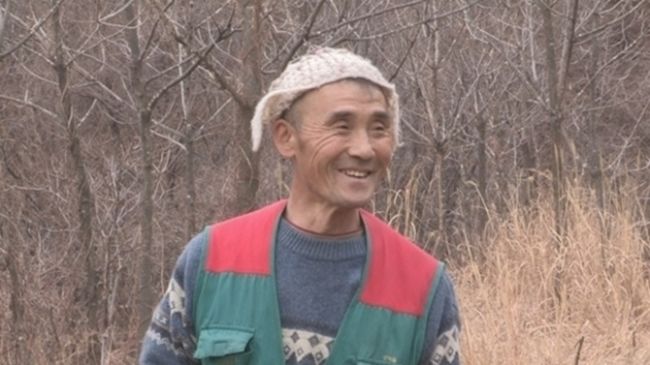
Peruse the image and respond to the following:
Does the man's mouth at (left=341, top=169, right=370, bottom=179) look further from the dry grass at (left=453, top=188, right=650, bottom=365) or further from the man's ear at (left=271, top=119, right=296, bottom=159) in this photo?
the dry grass at (left=453, top=188, right=650, bottom=365)

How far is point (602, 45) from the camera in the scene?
1512 centimetres

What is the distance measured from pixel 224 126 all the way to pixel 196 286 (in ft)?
50.9

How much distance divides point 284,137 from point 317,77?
131 mm

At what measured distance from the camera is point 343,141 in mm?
2246

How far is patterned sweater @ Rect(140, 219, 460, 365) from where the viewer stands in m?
2.26

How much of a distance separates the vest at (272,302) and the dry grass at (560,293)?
369cm

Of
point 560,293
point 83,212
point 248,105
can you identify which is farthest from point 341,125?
point 83,212

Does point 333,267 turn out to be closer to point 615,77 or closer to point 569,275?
point 569,275

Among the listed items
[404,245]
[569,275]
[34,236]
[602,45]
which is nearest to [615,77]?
[602,45]

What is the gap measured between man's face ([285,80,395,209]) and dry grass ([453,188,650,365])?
3.77 meters

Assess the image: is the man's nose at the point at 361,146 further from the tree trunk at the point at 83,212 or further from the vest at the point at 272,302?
the tree trunk at the point at 83,212

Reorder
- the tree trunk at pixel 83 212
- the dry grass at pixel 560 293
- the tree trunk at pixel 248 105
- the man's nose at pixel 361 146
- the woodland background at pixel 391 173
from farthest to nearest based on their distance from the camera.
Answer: the tree trunk at pixel 83 212 < the woodland background at pixel 391 173 < the dry grass at pixel 560 293 < the tree trunk at pixel 248 105 < the man's nose at pixel 361 146

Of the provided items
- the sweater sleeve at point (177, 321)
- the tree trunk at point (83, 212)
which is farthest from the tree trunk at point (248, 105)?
the tree trunk at point (83, 212)

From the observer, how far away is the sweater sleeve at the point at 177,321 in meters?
2.33
